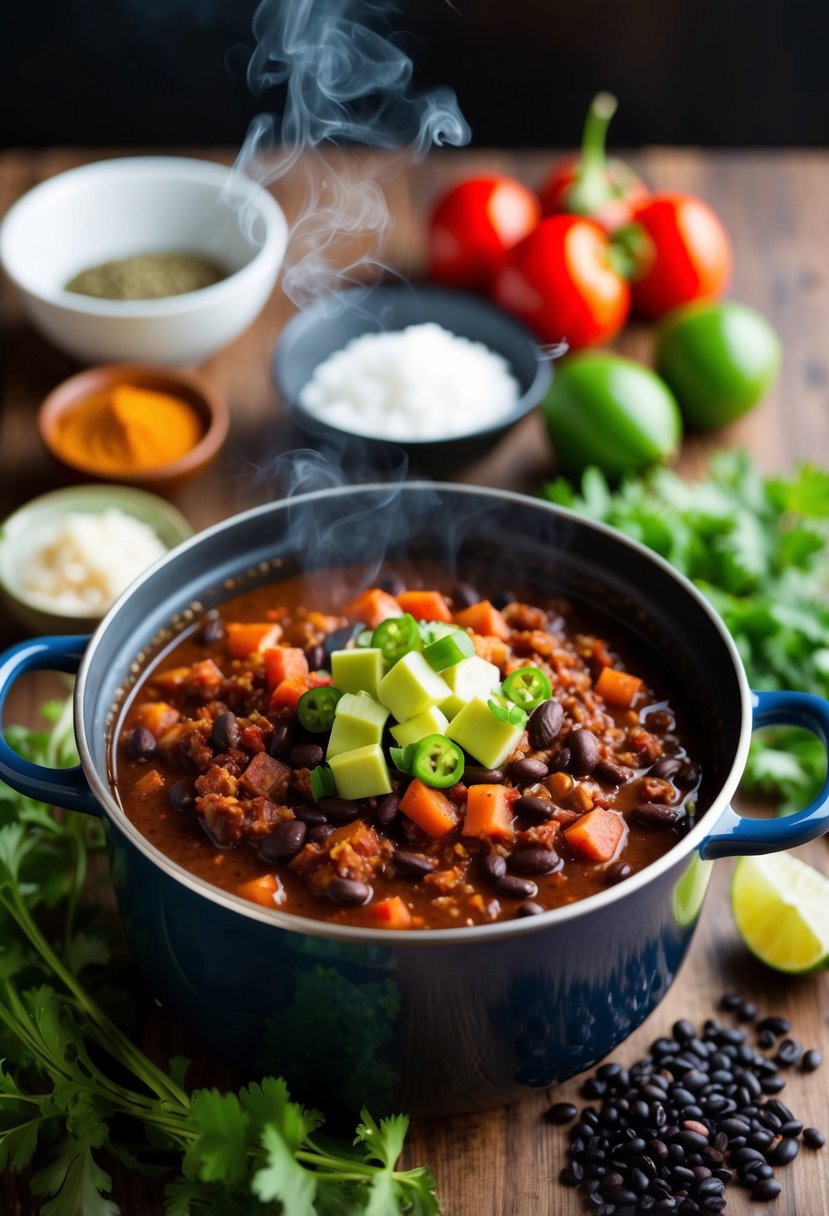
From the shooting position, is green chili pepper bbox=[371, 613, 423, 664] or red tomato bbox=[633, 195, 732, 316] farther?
red tomato bbox=[633, 195, 732, 316]

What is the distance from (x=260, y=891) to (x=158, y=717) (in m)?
0.63

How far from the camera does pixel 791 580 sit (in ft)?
13.7

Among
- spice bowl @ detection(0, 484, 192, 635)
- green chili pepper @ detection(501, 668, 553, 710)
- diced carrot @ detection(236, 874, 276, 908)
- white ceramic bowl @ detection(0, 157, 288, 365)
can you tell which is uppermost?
green chili pepper @ detection(501, 668, 553, 710)

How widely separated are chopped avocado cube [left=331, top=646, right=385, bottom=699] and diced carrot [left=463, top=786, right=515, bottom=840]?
1.06 ft

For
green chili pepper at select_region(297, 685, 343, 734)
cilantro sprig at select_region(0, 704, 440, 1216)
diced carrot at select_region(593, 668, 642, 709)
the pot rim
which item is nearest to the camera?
the pot rim

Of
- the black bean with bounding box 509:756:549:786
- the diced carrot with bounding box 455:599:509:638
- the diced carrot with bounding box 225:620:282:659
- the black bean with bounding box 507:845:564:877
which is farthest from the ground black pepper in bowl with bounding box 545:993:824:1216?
the diced carrot with bounding box 225:620:282:659

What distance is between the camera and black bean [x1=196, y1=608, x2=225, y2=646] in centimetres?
337

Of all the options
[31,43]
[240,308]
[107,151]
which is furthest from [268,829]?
[31,43]

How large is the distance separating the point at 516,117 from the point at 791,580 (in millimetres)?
4352

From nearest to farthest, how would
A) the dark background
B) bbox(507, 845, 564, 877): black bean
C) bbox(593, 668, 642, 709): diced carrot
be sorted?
bbox(507, 845, 564, 877): black bean, bbox(593, 668, 642, 709): diced carrot, the dark background

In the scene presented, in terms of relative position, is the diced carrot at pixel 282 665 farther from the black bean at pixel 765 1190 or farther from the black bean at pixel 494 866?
the black bean at pixel 765 1190

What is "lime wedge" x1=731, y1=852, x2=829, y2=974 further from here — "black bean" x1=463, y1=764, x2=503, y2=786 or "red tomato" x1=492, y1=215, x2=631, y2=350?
"red tomato" x1=492, y1=215, x2=631, y2=350

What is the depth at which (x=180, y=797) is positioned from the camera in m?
2.89

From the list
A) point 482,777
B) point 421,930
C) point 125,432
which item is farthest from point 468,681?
point 125,432
